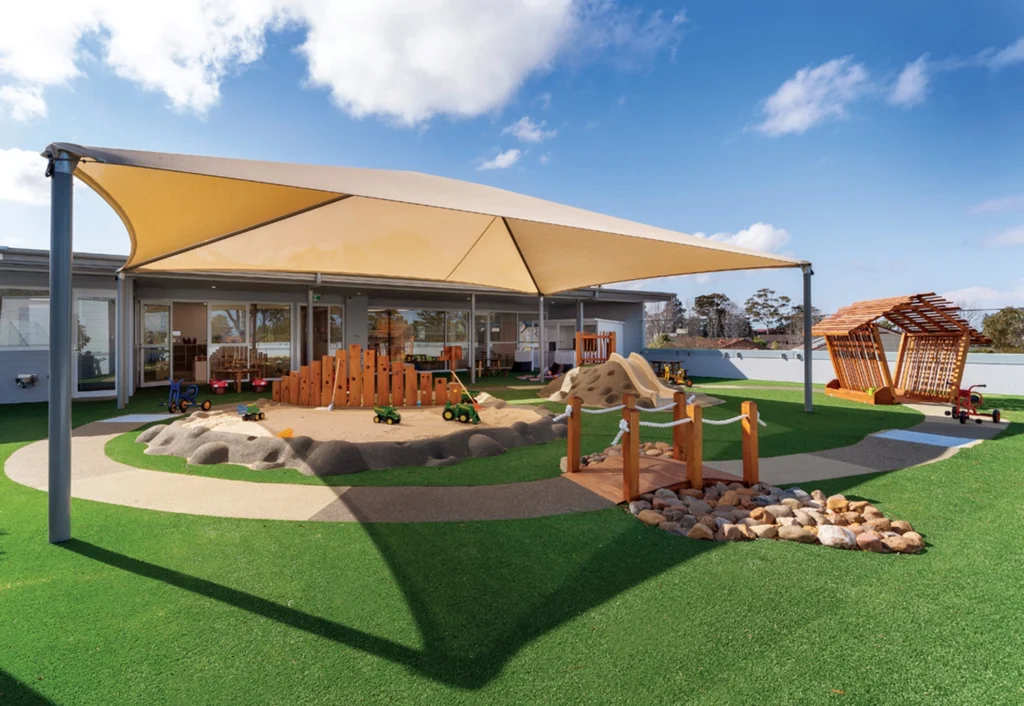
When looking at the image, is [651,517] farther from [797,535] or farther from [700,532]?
[797,535]

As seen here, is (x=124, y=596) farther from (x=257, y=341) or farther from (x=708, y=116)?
(x=257, y=341)

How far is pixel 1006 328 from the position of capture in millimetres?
16016

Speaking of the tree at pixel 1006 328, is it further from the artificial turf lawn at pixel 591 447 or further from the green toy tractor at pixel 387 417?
the green toy tractor at pixel 387 417

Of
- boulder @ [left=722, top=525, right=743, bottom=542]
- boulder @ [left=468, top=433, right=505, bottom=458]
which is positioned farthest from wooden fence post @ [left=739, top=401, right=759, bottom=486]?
boulder @ [left=468, top=433, right=505, bottom=458]

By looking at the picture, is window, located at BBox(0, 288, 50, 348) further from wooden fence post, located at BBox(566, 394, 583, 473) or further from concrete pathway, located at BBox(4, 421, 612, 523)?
wooden fence post, located at BBox(566, 394, 583, 473)

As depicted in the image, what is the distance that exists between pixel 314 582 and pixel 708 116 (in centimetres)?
1146

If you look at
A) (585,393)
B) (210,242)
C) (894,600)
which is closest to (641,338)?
(585,393)

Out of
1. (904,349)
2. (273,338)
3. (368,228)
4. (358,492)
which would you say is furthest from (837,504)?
(273,338)

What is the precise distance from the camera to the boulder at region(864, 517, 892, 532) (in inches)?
141

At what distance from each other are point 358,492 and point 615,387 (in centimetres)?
754

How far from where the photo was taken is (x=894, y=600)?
2.66m

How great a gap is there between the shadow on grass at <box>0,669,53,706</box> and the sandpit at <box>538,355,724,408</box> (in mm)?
9103

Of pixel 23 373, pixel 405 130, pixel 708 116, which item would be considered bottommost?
pixel 23 373

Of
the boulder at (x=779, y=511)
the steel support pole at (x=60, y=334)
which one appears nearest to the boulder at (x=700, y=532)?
the boulder at (x=779, y=511)
